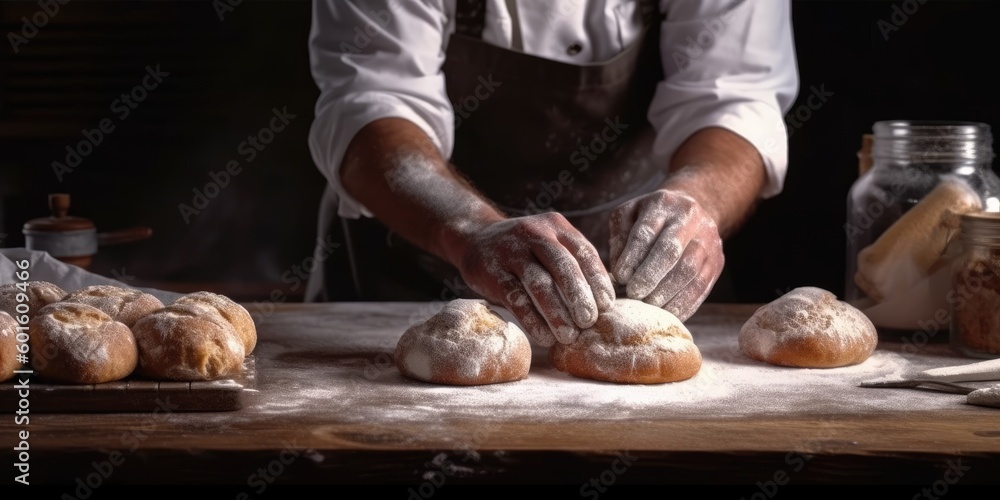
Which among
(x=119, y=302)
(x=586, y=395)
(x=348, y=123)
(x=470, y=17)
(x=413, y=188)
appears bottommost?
(x=586, y=395)

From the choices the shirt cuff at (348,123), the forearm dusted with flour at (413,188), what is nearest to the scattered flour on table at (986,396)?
the forearm dusted with flour at (413,188)

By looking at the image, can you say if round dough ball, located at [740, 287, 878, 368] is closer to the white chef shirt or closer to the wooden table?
the wooden table

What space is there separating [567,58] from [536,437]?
1.51 m

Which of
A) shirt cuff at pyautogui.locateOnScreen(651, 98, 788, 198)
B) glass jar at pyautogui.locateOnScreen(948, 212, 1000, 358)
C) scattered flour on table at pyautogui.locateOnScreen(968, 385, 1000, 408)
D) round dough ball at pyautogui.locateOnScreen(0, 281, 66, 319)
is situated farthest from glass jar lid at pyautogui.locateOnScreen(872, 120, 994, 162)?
round dough ball at pyautogui.locateOnScreen(0, 281, 66, 319)

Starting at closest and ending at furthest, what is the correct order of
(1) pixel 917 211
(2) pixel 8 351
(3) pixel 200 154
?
(2) pixel 8 351
(1) pixel 917 211
(3) pixel 200 154

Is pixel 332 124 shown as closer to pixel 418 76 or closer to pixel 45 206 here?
pixel 418 76

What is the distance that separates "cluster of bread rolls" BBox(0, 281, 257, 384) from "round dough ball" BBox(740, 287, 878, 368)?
88cm

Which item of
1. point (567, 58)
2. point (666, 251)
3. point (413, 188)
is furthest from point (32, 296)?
point (567, 58)

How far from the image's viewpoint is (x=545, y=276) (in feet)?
5.86

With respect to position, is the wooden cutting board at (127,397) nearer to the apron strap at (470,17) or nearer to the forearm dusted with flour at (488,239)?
the forearm dusted with flour at (488,239)

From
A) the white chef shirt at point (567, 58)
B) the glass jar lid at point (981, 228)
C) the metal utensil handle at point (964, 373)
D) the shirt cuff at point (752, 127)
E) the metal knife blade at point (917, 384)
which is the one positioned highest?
the white chef shirt at point (567, 58)

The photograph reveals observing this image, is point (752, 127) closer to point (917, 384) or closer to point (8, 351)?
point (917, 384)

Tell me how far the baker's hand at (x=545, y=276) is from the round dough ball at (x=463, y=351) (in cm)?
7

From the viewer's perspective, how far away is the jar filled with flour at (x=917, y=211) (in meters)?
1.99
